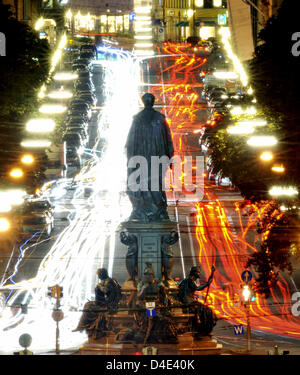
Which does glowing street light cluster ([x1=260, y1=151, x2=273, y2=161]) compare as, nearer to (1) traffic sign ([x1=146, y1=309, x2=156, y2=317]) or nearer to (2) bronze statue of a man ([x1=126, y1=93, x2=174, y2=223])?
(2) bronze statue of a man ([x1=126, y1=93, x2=174, y2=223])

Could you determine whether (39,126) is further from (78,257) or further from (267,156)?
(78,257)

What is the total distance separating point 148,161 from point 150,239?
1.90 metres

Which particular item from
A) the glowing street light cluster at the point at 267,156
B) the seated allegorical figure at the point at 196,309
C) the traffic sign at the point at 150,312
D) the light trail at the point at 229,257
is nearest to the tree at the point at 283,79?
the glowing street light cluster at the point at 267,156

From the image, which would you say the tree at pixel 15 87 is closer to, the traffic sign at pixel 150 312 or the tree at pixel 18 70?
the tree at pixel 18 70

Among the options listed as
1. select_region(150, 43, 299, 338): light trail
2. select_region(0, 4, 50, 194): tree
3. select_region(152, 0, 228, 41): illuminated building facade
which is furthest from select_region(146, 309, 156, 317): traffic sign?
select_region(152, 0, 228, 41): illuminated building facade

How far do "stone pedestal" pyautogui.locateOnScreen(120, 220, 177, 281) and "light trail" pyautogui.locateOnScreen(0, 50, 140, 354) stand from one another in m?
3.89

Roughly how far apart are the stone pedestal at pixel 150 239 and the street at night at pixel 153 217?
0.03 meters

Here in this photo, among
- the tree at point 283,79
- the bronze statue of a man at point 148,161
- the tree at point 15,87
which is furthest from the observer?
the tree at point 15,87

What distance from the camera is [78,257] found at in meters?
38.0

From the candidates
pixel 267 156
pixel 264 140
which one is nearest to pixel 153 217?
Result: pixel 267 156

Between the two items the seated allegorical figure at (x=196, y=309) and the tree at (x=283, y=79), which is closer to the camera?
the seated allegorical figure at (x=196, y=309)

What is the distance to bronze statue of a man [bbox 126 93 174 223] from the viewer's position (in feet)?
67.4

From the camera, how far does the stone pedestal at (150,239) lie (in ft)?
67.6

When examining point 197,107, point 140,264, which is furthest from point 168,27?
point 140,264
